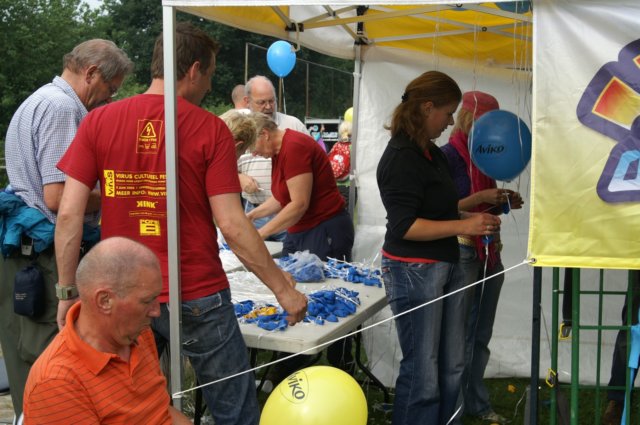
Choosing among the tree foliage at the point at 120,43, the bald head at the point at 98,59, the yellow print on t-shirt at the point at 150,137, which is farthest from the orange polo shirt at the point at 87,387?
the tree foliage at the point at 120,43

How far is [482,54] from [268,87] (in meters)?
1.39

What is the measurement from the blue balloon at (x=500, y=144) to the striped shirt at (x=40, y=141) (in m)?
1.66

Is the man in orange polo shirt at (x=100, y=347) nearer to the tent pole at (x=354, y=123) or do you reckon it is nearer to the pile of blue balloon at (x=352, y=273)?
the pile of blue balloon at (x=352, y=273)

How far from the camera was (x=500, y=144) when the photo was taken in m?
3.20

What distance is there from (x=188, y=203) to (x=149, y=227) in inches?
6.1

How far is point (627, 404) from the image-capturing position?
2.59m

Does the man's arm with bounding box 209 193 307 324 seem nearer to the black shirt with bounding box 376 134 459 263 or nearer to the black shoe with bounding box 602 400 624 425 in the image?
the black shirt with bounding box 376 134 459 263

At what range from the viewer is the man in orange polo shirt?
1798 millimetres

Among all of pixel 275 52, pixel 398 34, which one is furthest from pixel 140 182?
pixel 275 52

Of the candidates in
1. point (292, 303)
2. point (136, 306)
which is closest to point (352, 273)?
point (292, 303)

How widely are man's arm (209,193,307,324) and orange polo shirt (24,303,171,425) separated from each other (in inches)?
18.5

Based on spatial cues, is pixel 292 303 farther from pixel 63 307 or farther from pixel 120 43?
pixel 120 43

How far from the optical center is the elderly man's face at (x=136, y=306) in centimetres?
191

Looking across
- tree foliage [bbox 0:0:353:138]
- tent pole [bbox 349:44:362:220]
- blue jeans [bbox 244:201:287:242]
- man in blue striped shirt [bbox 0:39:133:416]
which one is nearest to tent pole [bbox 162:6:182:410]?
man in blue striped shirt [bbox 0:39:133:416]
